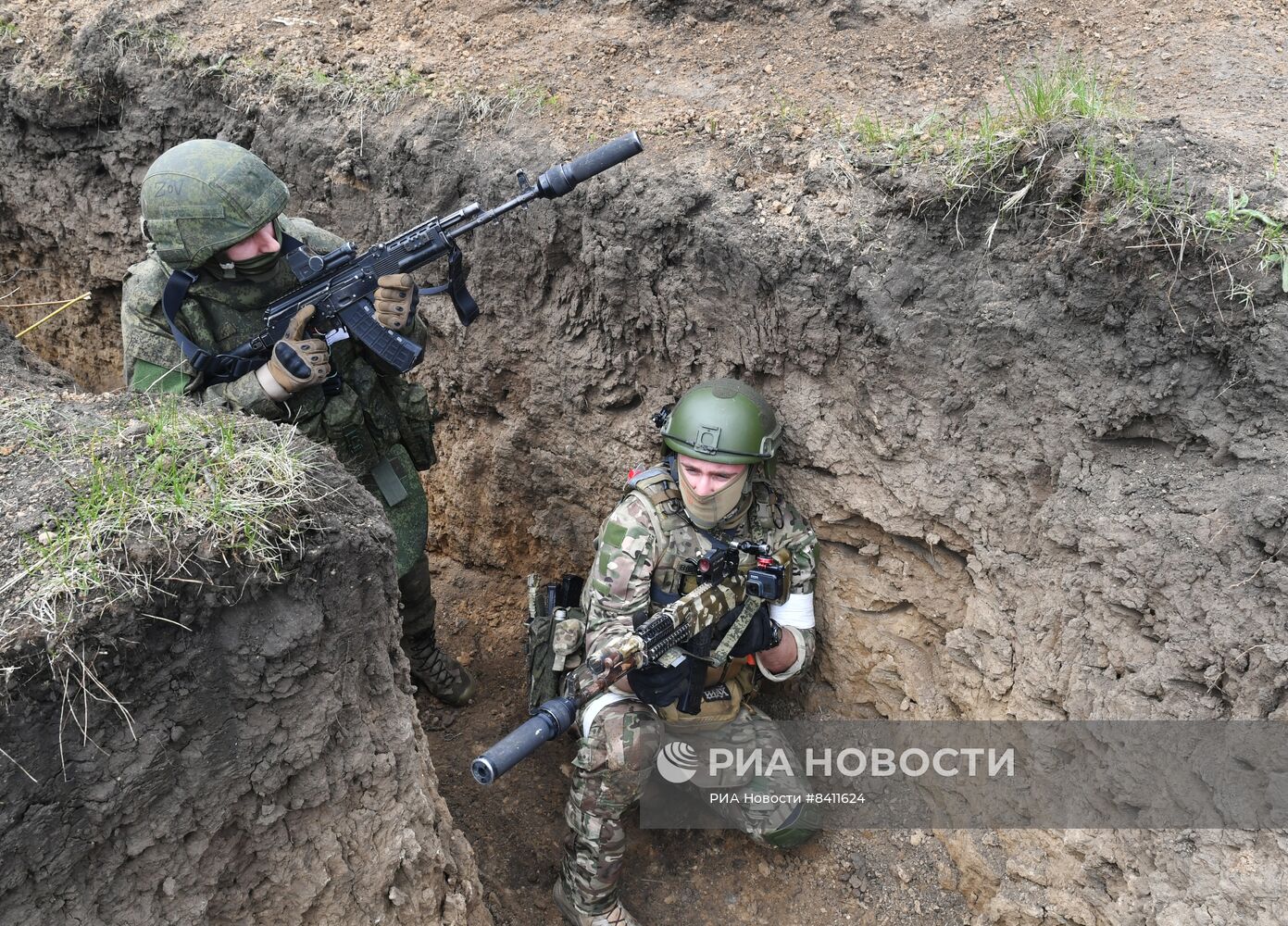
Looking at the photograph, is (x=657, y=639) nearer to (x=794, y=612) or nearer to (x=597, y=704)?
(x=597, y=704)

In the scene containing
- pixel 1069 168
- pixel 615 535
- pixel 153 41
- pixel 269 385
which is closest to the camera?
pixel 1069 168

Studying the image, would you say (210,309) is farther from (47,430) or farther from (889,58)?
(889,58)

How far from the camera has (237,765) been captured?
2.99m

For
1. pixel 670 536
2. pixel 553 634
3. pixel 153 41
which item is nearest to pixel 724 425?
pixel 670 536

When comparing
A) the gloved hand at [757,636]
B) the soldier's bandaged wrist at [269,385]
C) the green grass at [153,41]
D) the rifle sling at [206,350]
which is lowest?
the gloved hand at [757,636]

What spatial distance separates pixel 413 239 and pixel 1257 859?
4.06 m

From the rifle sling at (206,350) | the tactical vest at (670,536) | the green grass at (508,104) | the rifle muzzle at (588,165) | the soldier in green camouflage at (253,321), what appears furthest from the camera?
the green grass at (508,104)

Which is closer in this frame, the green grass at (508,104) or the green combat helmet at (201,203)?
the green combat helmet at (201,203)

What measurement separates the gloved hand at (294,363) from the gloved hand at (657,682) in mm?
1962

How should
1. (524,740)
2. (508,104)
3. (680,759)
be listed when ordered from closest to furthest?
(524,740) < (680,759) < (508,104)

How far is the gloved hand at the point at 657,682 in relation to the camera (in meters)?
4.29

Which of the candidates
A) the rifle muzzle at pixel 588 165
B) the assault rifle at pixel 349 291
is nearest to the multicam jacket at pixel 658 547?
the assault rifle at pixel 349 291

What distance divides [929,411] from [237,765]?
306 centimetres

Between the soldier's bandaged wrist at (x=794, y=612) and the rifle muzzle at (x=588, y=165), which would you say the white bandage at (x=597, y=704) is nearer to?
the soldier's bandaged wrist at (x=794, y=612)
